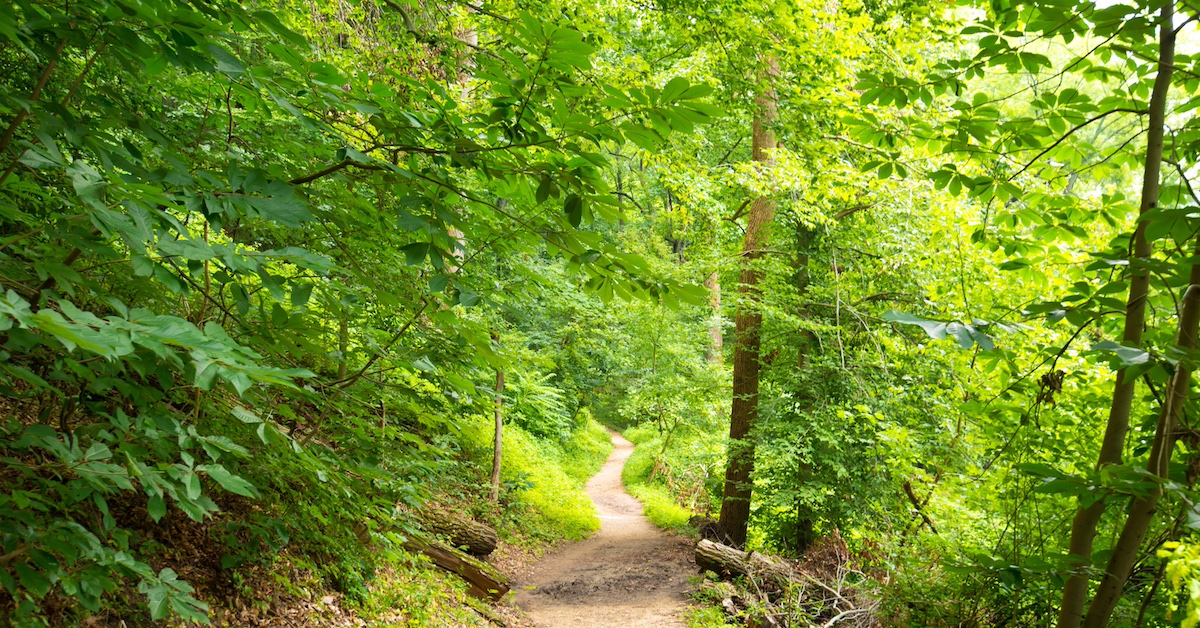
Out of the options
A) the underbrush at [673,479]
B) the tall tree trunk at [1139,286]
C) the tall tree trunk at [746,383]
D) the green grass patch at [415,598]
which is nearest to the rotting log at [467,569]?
the green grass patch at [415,598]

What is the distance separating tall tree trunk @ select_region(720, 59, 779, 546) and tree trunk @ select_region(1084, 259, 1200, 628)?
808cm

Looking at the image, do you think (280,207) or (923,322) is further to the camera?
(280,207)

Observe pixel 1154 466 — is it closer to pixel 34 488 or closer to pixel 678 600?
pixel 34 488

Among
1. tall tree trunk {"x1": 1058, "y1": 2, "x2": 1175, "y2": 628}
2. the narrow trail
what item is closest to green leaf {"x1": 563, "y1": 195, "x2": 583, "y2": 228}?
tall tree trunk {"x1": 1058, "y1": 2, "x2": 1175, "y2": 628}

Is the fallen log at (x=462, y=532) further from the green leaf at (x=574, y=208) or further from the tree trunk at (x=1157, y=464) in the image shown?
the tree trunk at (x=1157, y=464)

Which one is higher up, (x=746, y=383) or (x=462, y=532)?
(x=746, y=383)

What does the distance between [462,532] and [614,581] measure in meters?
2.71

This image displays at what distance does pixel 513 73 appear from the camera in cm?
213

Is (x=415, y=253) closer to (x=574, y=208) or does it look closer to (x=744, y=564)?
(x=574, y=208)

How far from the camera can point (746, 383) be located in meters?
10.7

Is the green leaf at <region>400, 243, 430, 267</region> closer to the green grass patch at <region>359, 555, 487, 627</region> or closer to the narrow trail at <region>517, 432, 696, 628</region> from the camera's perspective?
the green grass patch at <region>359, 555, 487, 627</region>

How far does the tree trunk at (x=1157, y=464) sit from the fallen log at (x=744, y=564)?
20.3 ft

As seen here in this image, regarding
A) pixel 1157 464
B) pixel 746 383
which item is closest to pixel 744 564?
pixel 746 383

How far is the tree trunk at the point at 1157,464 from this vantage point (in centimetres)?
171
